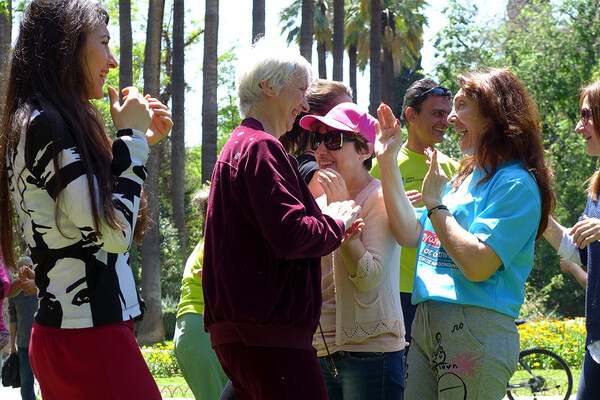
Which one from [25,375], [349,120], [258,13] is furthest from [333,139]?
[258,13]

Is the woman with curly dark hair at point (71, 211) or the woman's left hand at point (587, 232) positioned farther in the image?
the woman's left hand at point (587, 232)

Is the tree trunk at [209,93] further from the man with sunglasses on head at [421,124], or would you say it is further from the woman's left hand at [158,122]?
the woman's left hand at [158,122]

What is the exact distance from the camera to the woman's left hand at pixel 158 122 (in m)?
3.13

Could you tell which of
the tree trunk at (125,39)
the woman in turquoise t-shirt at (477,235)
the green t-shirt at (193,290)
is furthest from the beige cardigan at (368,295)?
the tree trunk at (125,39)

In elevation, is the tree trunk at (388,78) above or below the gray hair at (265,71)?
above

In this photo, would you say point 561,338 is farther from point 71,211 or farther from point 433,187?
point 71,211

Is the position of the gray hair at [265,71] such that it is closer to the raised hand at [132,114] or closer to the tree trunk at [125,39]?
the raised hand at [132,114]

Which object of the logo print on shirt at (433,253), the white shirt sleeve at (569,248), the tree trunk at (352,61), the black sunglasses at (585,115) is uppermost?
the tree trunk at (352,61)

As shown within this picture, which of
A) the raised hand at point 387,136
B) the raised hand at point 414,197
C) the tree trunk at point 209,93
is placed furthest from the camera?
the tree trunk at point 209,93

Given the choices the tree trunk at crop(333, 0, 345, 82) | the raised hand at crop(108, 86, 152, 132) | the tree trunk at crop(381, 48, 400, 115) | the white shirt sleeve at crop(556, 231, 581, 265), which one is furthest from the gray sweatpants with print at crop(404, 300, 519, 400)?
the tree trunk at crop(381, 48, 400, 115)

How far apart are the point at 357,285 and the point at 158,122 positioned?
1192 millimetres

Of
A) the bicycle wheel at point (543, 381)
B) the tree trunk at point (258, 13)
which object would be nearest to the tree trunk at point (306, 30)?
the tree trunk at point (258, 13)

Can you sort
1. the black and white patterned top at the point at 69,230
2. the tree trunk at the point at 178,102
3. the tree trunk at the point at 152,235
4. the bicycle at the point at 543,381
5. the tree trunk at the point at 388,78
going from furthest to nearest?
the tree trunk at the point at 388,78 < the tree trunk at the point at 178,102 < the tree trunk at the point at 152,235 < the bicycle at the point at 543,381 < the black and white patterned top at the point at 69,230

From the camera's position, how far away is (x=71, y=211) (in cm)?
264
